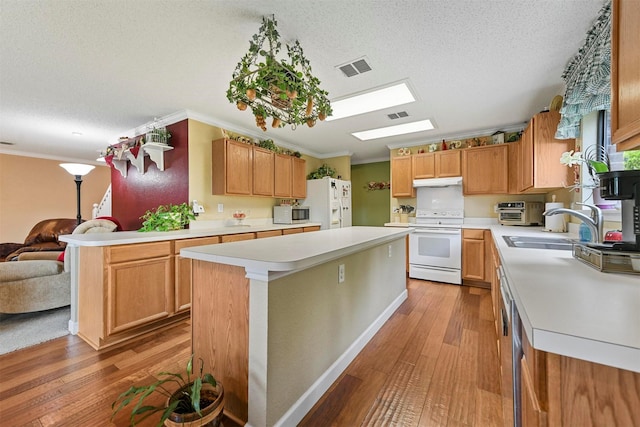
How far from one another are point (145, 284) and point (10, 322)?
60.3 inches

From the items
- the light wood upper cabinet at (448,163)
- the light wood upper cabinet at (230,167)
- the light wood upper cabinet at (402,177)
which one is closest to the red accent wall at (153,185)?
the light wood upper cabinet at (230,167)

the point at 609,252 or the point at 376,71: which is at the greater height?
the point at 376,71

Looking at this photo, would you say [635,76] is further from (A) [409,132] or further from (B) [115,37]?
(A) [409,132]

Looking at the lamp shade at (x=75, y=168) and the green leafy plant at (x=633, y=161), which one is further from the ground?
the lamp shade at (x=75, y=168)

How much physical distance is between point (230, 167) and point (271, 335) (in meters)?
2.82

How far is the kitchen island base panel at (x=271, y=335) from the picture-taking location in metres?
1.22

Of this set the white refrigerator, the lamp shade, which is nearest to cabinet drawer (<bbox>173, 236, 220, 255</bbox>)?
the lamp shade

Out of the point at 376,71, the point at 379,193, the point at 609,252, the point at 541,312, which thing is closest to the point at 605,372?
the point at 541,312

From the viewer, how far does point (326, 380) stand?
1621 mm

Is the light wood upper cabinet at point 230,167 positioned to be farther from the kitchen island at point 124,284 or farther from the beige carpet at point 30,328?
the beige carpet at point 30,328

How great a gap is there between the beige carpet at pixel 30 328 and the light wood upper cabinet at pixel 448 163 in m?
5.04

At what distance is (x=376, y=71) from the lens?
2.36 metres

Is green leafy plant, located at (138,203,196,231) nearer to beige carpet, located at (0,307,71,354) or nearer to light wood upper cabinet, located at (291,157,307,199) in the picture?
beige carpet, located at (0,307,71,354)

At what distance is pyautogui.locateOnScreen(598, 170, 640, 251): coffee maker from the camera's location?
3.41 ft
